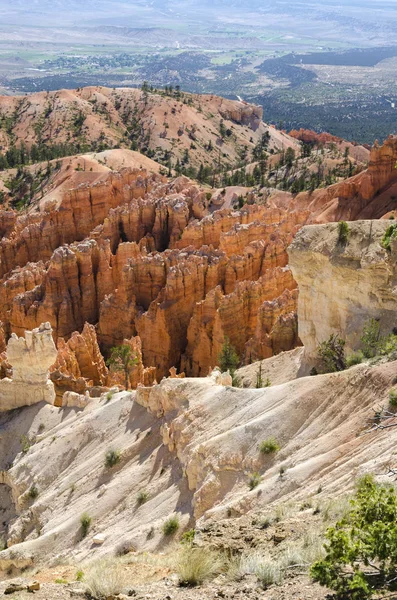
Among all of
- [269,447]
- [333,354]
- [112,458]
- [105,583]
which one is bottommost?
[112,458]

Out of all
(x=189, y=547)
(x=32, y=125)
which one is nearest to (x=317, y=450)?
(x=189, y=547)

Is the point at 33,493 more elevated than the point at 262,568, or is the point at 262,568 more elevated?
the point at 262,568

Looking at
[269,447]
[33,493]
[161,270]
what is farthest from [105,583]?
[161,270]

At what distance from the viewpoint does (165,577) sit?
43.6 feet

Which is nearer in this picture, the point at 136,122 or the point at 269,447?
the point at 269,447

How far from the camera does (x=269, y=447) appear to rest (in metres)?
20.3

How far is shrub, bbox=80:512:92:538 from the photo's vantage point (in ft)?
73.7

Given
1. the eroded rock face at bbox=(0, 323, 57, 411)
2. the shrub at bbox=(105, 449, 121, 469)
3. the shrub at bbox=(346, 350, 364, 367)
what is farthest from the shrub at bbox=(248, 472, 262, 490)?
the eroded rock face at bbox=(0, 323, 57, 411)

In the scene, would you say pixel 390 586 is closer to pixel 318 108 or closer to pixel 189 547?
pixel 189 547

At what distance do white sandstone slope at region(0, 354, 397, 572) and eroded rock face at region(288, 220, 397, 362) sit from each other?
24.8ft

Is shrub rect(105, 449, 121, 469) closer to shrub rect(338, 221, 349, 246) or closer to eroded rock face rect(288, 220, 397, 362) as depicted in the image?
eroded rock face rect(288, 220, 397, 362)

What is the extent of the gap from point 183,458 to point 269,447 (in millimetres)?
3255

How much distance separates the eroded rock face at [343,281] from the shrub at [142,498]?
416 inches

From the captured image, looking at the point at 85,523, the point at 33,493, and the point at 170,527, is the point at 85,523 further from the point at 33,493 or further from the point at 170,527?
the point at 33,493
